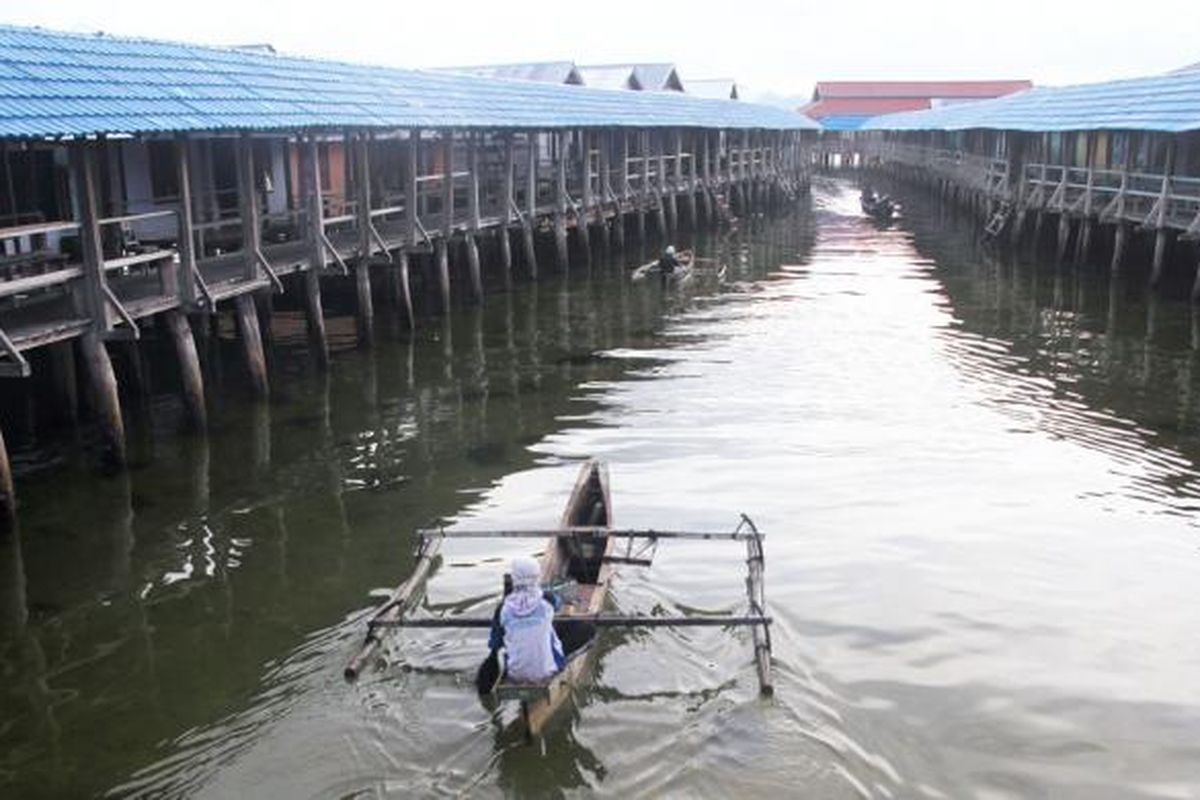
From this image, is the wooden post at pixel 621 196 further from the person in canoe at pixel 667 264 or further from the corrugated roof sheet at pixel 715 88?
the corrugated roof sheet at pixel 715 88

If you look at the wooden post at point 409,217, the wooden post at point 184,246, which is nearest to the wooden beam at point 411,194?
the wooden post at point 409,217

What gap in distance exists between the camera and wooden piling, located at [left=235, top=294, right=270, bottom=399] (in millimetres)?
16141

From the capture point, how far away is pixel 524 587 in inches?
303

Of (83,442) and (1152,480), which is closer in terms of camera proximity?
(1152,480)

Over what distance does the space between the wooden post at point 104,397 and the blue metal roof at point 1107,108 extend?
68.7 feet

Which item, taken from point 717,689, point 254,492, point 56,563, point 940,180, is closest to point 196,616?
point 56,563

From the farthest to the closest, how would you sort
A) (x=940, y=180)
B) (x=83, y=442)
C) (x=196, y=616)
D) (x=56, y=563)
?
(x=940, y=180) < (x=83, y=442) < (x=56, y=563) < (x=196, y=616)

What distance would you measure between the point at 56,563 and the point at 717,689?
257 inches

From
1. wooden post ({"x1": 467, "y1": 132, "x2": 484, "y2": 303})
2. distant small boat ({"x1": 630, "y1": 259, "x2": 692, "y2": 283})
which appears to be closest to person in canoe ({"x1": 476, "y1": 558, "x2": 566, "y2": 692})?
wooden post ({"x1": 467, "y1": 132, "x2": 484, "y2": 303})

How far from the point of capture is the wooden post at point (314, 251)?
59.5ft

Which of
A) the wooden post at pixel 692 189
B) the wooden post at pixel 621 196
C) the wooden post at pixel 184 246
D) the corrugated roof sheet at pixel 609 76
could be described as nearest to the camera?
the wooden post at pixel 184 246

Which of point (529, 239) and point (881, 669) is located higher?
point (529, 239)

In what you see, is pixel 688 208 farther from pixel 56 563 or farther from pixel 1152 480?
pixel 56 563

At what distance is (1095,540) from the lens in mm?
11688
